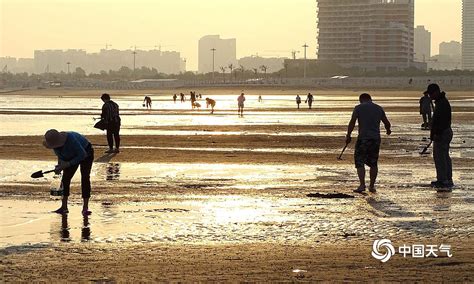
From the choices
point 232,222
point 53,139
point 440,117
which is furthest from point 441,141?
point 53,139

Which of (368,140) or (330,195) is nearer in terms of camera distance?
(330,195)

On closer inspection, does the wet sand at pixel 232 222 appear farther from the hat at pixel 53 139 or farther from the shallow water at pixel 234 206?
the hat at pixel 53 139

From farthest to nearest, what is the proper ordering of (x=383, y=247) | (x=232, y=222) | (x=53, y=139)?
1. (x=232, y=222)
2. (x=53, y=139)
3. (x=383, y=247)

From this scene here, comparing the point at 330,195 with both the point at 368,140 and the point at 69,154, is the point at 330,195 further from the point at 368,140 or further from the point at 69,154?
the point at 69,154

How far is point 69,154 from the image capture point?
1307 centimetres

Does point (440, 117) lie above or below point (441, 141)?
above

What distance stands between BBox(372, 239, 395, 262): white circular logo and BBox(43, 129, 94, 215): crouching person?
4275 mm

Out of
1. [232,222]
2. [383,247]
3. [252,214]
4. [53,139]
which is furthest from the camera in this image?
[252,214]

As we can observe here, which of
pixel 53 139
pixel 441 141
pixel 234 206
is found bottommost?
pixel 234 206

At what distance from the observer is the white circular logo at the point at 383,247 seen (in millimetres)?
9891

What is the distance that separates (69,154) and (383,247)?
15.1 ft

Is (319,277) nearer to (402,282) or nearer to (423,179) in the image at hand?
(402,282)

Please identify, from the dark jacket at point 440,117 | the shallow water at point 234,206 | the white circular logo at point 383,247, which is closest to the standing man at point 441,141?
the dark jacket at point 440,117

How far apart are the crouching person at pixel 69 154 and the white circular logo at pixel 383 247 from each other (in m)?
4.27
